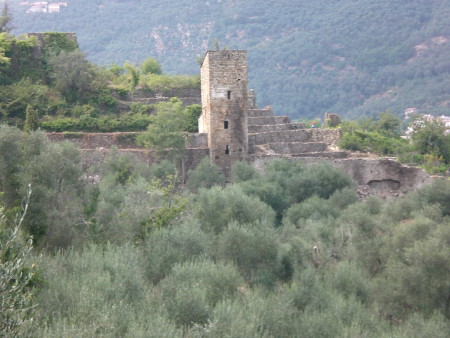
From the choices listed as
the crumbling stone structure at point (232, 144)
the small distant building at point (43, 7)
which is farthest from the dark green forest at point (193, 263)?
the small distant building at point (43, 7)

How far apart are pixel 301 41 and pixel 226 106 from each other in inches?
2671

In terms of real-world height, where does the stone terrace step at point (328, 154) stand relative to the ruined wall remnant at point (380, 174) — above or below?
above

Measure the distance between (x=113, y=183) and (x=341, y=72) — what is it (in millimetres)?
73199

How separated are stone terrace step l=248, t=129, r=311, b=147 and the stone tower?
1.66 metres

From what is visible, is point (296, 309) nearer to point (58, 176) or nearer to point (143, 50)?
point (58, 176)

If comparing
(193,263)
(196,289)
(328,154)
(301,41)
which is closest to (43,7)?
(301,41)

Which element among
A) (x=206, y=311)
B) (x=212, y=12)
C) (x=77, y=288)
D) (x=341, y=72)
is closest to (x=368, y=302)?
(x=206, y=311)

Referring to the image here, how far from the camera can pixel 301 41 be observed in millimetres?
99000

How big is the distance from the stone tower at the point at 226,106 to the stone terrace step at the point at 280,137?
1.66 m

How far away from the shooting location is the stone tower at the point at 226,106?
Answer: 1321 inches

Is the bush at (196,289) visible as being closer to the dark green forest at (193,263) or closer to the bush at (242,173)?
the dark green forest at (193,263)

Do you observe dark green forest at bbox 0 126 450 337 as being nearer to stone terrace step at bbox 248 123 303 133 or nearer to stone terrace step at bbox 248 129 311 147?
stone terrace step at bbox 248 129 311 147

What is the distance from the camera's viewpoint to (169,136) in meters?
32.3

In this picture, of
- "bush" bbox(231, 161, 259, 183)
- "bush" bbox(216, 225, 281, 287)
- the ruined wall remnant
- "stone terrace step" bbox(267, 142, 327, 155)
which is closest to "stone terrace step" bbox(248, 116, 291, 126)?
"stone terrace step" bbox(267, 142, 327, 155)
